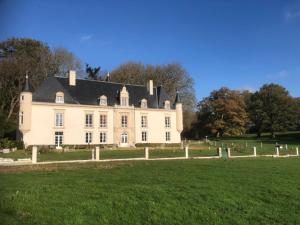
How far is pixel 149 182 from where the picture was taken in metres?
9.97

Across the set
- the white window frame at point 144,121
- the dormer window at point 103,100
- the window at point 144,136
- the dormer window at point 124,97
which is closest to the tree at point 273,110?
the white window frame at point 144,121

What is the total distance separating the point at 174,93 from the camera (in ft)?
189

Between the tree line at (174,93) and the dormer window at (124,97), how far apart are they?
9.38 meters

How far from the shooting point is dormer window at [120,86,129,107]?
1825 inches

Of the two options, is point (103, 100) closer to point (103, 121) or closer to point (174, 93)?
point (103, 121)

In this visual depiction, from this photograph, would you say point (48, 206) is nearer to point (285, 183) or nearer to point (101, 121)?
point (285, 183)

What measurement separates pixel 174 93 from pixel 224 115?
13.9 m

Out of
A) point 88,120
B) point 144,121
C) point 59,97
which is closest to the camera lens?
point 59,97

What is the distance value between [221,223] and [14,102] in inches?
1777

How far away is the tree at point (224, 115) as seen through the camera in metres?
63.8

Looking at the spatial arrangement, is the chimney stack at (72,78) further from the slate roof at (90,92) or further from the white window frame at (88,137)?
the white window frame at (88,137)

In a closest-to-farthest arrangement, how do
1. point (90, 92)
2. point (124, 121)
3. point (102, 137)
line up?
Answer: point (102, 137), point (90, 92), point (124, 121)

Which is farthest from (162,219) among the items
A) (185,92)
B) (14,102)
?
(185,92)

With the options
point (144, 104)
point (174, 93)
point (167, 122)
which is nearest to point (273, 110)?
point (174, 93)
